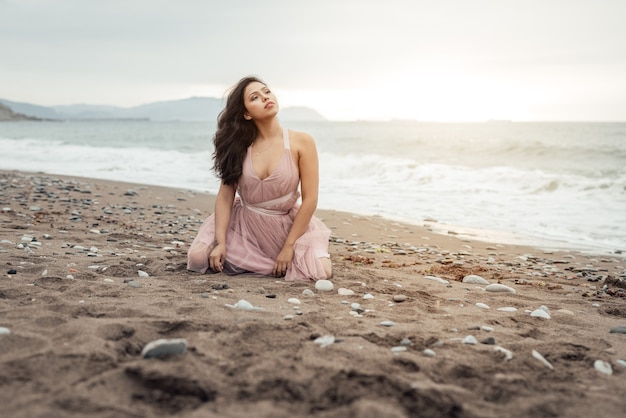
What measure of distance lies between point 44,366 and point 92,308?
90cm

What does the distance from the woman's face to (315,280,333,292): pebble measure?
143 cm

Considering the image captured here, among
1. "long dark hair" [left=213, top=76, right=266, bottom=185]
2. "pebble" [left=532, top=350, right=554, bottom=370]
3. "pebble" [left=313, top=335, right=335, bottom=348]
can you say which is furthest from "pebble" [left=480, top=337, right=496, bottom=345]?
"long dark hair" [left=213, top=76, right=266, bottom=185]

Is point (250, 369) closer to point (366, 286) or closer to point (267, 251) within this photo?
point (366, 286)

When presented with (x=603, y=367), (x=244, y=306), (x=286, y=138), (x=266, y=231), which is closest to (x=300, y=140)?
(x=286, y=138)

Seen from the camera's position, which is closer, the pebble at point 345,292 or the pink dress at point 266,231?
the pebble at point 345,292

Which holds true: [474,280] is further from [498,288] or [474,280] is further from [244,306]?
[244,306]

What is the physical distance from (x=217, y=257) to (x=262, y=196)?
649 mm

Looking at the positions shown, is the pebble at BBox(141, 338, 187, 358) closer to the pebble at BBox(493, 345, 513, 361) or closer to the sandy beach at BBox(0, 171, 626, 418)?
the sandy beach at BBox(0, 171, 626, 418)

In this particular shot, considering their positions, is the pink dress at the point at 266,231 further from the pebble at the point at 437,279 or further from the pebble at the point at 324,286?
the pebble at the point at 437,279

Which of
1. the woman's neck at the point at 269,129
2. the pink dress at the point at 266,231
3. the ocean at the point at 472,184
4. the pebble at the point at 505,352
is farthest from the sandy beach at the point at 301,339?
the ocean at the point at 472,184

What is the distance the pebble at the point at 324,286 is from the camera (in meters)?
4.25

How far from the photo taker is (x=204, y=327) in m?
2.98

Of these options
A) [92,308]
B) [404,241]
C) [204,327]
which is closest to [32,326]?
[92,308]

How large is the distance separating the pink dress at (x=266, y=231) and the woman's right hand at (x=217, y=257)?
79 mm
